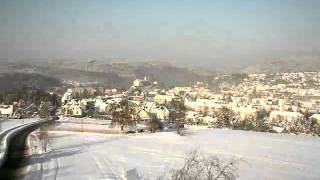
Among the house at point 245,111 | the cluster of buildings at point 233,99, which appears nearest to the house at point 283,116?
the cluster of buildings at point 233,99

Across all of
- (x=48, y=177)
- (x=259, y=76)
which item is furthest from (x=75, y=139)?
(x=259, y=76)

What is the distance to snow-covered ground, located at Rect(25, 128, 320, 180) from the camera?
349 inches

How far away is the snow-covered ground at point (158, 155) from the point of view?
8859 mm

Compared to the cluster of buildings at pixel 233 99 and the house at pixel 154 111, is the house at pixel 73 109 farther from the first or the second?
the house at pixel 154 111

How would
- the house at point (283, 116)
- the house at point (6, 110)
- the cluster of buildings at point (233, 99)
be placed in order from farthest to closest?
the cluster of buildings at point (233, 99) < the house at point (283, 116) < the house at point (6, 110)

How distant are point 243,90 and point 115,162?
39.4 metres

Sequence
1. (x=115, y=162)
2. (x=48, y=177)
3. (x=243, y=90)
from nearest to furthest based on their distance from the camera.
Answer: (x=48, y=177) → (x=115, y=162) → (x=243, y=90)

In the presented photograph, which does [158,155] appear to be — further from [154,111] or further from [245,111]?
[245,111]

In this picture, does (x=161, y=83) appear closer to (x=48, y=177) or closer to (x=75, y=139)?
(x=75, y=139)

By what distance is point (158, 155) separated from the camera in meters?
11.2

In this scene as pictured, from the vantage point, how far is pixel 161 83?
1959 inches

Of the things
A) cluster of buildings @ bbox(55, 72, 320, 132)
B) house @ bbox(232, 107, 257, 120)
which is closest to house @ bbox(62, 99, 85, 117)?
cluster of buildings @ bbox(55, 72, 320, 132)

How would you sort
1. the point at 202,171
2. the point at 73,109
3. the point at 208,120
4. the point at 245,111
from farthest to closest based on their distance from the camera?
the point at 245,111
the point at 73,109
the point at 208,120
the point at 202,171

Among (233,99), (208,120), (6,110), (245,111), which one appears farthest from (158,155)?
(233,99)
